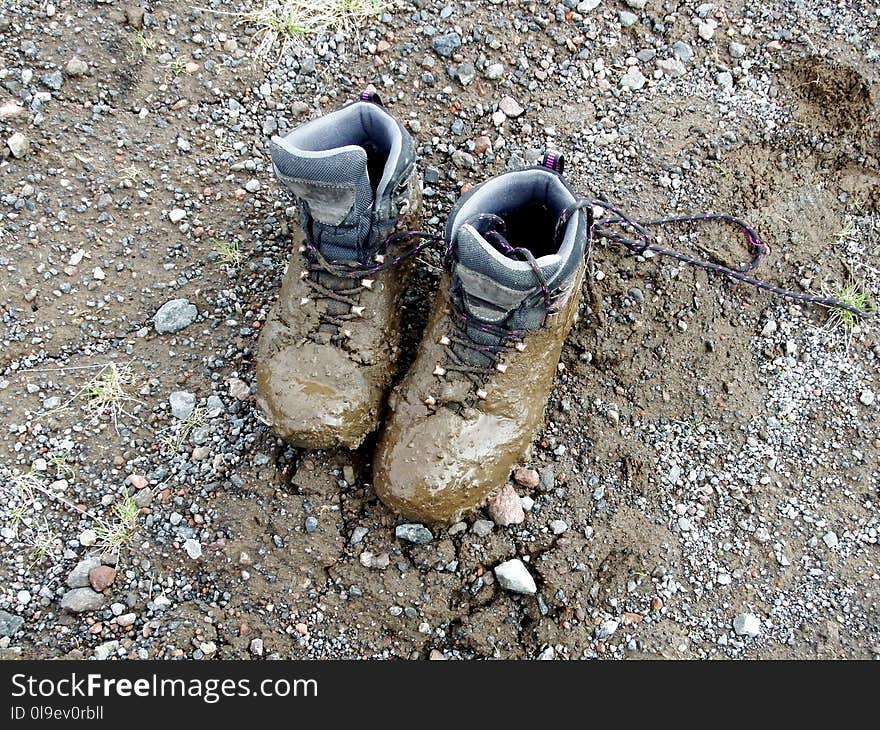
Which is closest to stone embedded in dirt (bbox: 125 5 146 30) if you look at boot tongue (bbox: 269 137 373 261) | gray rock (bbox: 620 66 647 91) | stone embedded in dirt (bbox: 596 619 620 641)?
boot tongue (bbox: 269 137 373 261)

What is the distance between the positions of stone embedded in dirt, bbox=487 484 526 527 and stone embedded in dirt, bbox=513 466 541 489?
0.07 m

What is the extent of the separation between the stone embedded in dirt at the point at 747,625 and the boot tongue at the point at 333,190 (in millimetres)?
2041

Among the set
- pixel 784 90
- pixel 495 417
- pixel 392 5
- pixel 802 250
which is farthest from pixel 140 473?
pixel 784 90

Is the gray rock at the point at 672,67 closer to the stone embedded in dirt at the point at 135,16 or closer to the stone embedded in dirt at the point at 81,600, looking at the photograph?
the stone embedded in dirt at the point at 135,16

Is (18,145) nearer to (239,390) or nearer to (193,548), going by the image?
(239,390)

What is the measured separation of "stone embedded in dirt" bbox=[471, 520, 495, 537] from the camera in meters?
3.22

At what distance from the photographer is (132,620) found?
3.06 m

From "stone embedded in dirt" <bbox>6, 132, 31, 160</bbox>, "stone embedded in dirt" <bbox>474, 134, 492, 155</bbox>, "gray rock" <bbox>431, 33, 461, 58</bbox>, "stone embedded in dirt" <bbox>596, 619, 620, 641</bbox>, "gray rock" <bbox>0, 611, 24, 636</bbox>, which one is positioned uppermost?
"gray rock" <bbox>431, 33, 461, 58</bbox>

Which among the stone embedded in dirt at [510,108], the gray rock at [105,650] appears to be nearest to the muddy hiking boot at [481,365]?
the stone embedded in dirt at [510,108]

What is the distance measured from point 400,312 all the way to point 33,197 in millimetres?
1859

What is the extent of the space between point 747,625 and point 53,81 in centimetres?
400

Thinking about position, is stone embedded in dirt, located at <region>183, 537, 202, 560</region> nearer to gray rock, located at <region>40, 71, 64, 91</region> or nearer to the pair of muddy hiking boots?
the pair of muddy hiking boots

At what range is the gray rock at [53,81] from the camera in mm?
3930

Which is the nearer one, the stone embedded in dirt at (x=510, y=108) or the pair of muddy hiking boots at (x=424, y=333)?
the pair of muddy hiking boots at (x=424, y=333)
